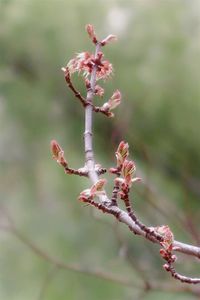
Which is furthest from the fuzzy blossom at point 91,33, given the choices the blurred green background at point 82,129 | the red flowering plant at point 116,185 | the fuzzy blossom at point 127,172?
the blurred green background at point 82,129

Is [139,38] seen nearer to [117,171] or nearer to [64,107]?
[64,107]

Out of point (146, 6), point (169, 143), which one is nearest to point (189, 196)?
point (169, 143)

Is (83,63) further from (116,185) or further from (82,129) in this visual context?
(82,129)

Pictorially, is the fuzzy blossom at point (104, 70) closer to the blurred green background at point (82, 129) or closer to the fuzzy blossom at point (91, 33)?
the fuzzy blossom at point (91, 33)

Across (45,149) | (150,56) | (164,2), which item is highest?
(164,2)

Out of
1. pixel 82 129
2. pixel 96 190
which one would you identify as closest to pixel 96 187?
pixel 96 190

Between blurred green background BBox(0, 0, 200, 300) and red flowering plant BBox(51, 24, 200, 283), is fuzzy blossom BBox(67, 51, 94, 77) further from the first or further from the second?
blurred green background BBox(0, 0, 200, 300)

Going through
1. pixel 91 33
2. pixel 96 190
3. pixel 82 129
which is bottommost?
pixel 96 190
